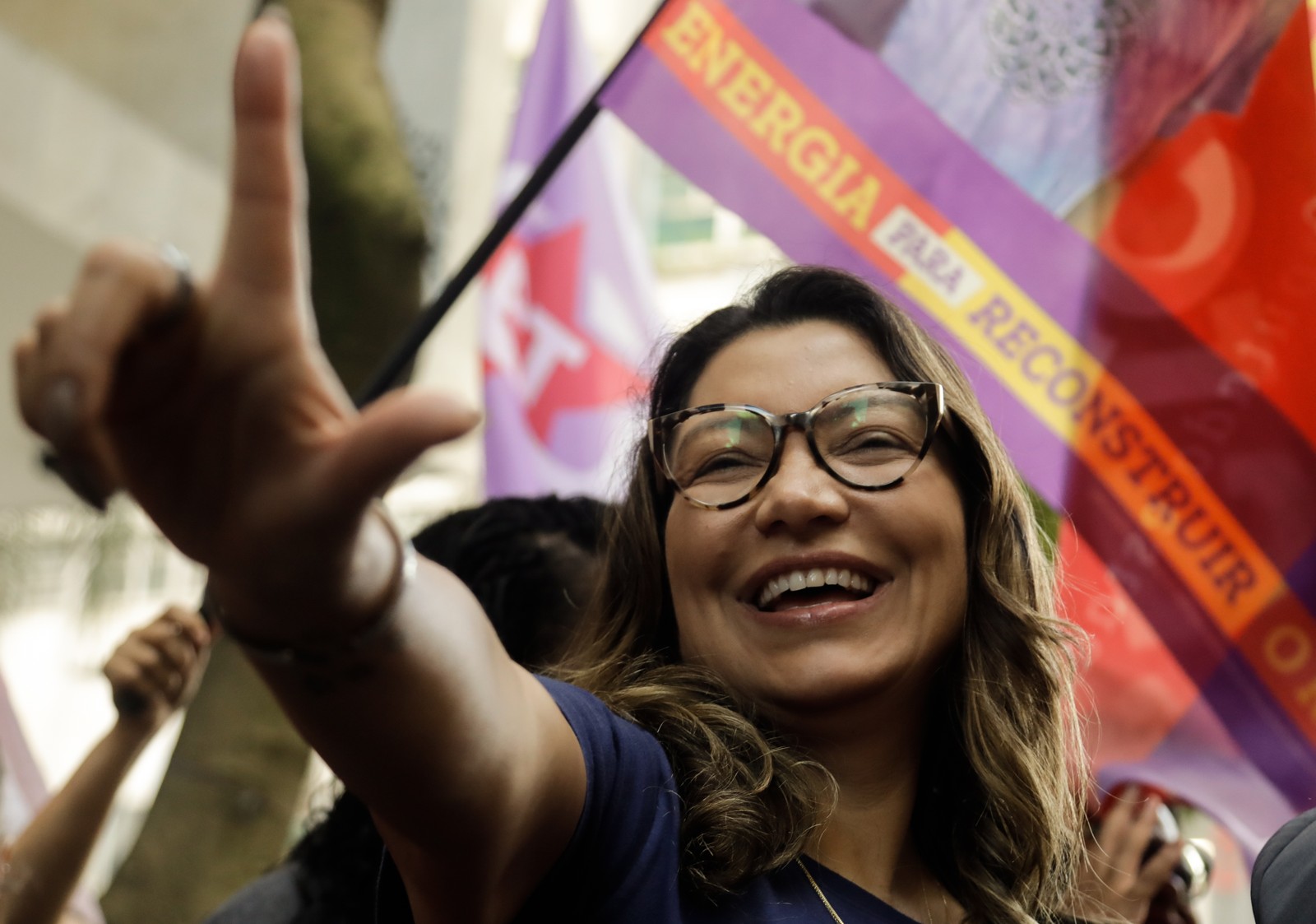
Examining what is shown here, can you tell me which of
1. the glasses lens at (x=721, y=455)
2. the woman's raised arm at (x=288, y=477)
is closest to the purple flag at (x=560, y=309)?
the glasses lens at (x=721, y=455)

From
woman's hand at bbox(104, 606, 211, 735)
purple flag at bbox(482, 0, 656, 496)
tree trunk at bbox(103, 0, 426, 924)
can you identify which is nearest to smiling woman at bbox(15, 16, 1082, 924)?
woman's hand at bbox(104, 606, 211, 735)

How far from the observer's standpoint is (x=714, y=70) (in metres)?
3.31

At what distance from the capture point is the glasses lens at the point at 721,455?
6.49ft

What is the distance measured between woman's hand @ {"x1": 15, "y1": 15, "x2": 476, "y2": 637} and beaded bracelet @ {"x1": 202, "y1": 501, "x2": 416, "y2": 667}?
0.02 metres

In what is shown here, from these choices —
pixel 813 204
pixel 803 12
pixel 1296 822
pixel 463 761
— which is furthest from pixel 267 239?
pixel 803 12

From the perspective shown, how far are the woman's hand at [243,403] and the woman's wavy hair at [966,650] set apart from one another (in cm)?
85

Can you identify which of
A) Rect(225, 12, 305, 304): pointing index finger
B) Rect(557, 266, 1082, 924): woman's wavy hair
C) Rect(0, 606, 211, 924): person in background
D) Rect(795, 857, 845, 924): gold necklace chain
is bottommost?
Rect(0, 606, 211, 924): person in background

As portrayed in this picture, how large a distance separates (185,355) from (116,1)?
648 centimetres

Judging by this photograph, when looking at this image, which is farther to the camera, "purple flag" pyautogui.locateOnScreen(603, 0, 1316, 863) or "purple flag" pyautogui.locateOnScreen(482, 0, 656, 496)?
"purple flag" pyautogui.locateOnScreen(482, 0, 656, 496)

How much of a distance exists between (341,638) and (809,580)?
0.85 metres

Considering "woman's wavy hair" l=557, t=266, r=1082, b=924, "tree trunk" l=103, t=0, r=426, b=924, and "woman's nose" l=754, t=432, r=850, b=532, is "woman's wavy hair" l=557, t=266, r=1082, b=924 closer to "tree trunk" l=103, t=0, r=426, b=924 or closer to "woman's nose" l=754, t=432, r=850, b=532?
"woman's nose" l=754, t=432, r=850, b=532

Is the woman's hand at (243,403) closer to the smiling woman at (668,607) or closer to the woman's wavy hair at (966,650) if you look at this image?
the smiling woman at (668,607)

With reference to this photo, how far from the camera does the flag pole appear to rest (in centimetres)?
307

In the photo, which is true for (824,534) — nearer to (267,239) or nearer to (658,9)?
(267,239)
